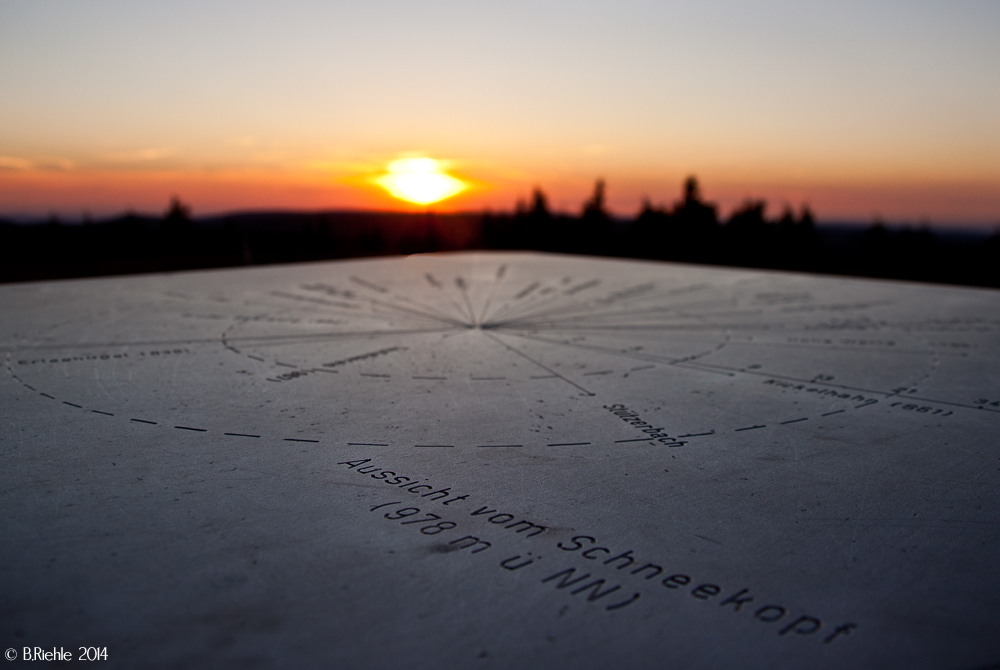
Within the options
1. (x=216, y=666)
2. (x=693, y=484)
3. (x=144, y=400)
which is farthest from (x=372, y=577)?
(x=144, y=400)

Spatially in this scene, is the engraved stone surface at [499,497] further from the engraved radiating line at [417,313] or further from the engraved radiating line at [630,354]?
the engraved radiating line at [417,313]

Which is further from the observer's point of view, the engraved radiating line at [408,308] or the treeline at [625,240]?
the treeline at [625,240]

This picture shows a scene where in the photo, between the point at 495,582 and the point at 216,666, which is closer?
the point at 216,666

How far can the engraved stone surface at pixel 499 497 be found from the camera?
10.4 feet

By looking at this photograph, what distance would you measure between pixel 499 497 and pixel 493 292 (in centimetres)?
915

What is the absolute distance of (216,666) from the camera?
2.92 meters

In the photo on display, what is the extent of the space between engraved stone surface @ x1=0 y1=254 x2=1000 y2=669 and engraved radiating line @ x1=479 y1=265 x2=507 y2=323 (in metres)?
1.53

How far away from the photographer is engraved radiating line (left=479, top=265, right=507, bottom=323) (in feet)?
36.1

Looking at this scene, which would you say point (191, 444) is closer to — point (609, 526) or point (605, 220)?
point (609, 526)

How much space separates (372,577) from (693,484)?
7.29 ft

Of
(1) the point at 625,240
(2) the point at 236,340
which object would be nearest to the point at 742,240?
(1) the point at 625,240

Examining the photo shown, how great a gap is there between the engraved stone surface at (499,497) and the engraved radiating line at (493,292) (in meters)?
1.53

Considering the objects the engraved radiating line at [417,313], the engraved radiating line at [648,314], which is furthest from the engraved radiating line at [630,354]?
the engraved radiating line at [417,313]

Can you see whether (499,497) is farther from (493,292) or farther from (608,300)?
(493,292)
